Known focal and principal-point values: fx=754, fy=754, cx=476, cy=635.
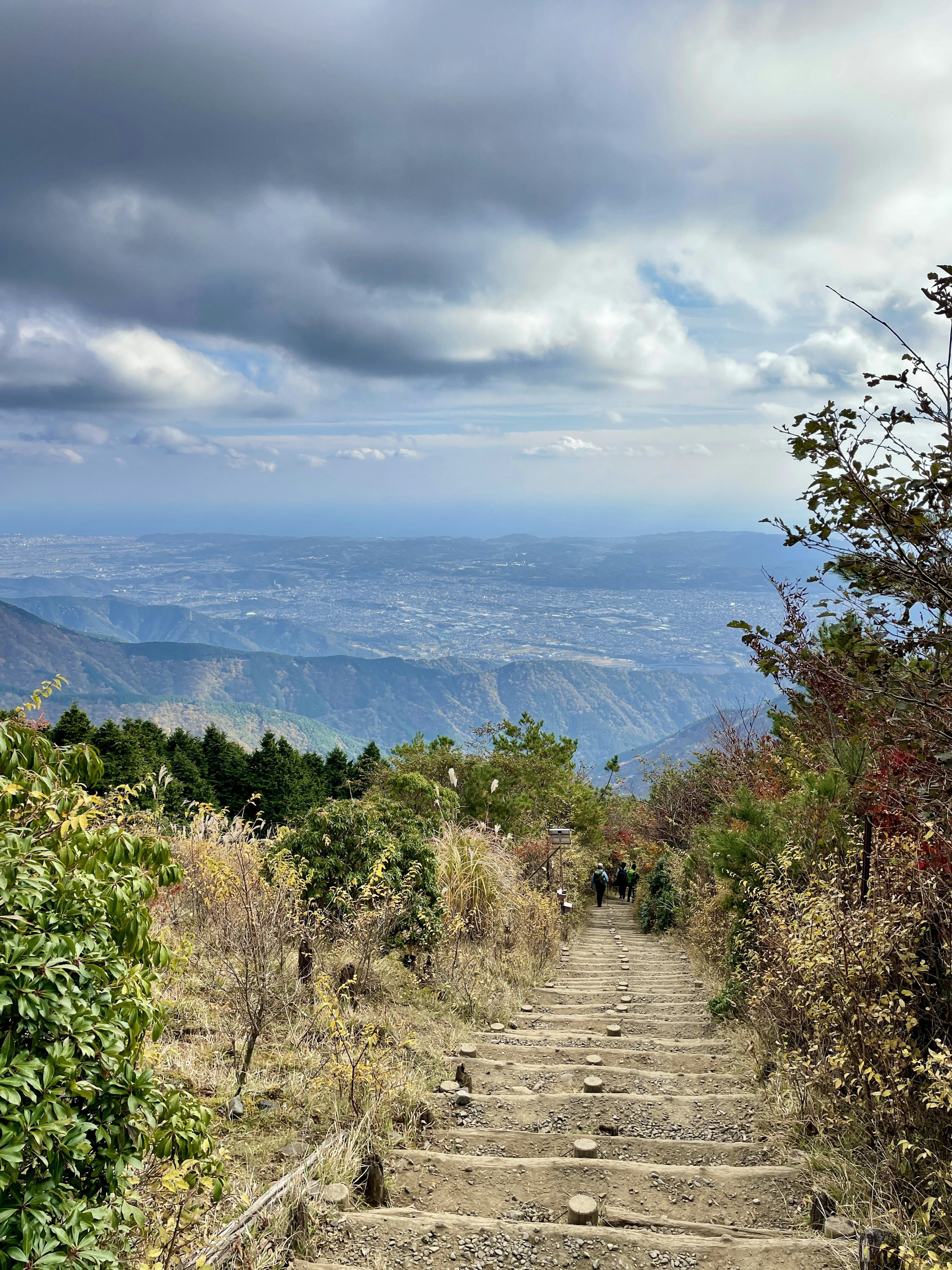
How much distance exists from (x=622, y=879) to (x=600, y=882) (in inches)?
198

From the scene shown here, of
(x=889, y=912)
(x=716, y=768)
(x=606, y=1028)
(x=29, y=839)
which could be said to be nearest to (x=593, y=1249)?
(x=889, y=912)

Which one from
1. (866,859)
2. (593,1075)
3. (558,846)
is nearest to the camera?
(866,859)

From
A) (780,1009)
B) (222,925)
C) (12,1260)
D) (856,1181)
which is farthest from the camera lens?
(222,925)

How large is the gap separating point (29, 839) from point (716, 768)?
17.4 m

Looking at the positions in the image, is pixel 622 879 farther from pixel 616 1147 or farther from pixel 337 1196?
pixel 337 1196

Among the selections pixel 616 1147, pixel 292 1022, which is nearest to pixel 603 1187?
pixel 616 1147

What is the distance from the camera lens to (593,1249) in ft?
10.1

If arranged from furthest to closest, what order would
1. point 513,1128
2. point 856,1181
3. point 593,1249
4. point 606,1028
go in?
point 606,1028 < point 513,1128 < point 856,1181 < point 593,1249

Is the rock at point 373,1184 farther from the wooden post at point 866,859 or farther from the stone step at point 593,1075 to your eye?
the wooden post at point 866,859

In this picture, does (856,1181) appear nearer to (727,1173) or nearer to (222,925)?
(727,1173)

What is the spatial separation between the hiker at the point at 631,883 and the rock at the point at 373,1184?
63.1 ft

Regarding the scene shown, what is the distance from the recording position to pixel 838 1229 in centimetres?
314

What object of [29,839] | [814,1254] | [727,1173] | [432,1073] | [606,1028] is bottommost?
[606,1028]

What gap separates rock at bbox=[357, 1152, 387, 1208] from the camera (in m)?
3.49
